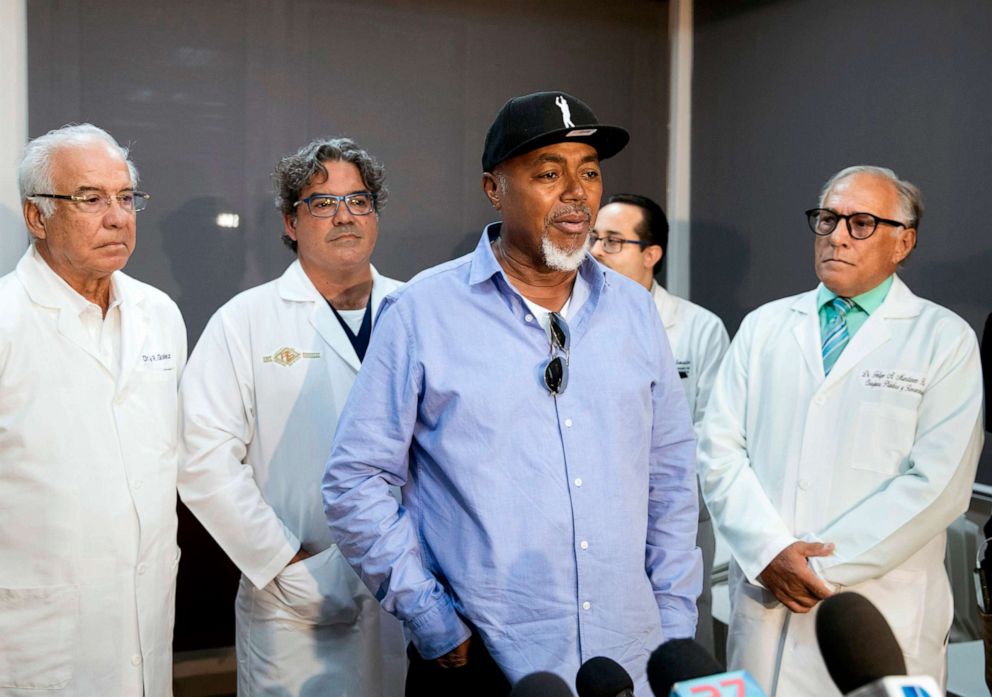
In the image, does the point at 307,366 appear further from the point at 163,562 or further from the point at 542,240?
the point at 542,240

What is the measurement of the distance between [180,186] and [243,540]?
1.55 metres

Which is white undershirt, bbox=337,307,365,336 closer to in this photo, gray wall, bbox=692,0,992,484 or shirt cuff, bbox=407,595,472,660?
shirt cuff, bbox=407,595,472,660

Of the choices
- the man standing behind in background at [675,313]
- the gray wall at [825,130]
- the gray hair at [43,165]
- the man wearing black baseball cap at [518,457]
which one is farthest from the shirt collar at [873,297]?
the gray hair at [43,165]

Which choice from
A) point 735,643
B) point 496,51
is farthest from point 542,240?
point 496,51

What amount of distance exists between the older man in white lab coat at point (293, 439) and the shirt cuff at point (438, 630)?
2.61 ft

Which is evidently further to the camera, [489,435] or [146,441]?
[146,441]

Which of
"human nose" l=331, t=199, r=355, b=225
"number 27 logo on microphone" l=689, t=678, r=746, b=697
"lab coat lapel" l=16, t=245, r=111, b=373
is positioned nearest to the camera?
"number 27 logo on microphone" l=689, t=678, r=746, b=697

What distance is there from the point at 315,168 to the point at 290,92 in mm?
1014

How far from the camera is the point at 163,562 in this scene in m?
2.50

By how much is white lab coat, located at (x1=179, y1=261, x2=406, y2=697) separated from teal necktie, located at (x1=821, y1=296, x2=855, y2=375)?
1.29m

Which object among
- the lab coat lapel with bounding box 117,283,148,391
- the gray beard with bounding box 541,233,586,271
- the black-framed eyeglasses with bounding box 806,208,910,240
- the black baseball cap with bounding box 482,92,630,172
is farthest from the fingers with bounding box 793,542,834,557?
the lab coat lapel with bounding box 117,283,148,391

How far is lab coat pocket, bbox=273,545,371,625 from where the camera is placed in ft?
8.48

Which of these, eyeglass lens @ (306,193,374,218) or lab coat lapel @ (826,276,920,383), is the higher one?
eyeglass lens @ (306,193,374,218)

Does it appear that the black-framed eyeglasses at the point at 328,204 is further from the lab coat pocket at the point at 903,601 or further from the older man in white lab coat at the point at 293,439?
the lab coat pocket at the point at 903,601
